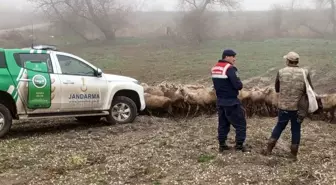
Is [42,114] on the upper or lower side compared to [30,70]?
lower

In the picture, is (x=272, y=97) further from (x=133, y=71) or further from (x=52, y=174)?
(x=133, y=71)

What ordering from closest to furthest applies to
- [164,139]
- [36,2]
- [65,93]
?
[164,139] < [65,93] < [36,2]

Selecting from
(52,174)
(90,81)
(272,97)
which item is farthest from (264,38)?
(52,174)

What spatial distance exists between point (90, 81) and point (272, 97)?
191 inches

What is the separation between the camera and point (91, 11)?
153ft

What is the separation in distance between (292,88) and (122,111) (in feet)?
16.3

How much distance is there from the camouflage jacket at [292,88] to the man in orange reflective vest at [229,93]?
0.72 m

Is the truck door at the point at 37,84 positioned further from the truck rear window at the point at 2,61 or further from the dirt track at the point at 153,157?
the dirt track at the point at 153,157

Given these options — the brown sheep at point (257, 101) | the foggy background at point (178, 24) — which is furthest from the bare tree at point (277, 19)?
the brown sheep at point (257, 101)

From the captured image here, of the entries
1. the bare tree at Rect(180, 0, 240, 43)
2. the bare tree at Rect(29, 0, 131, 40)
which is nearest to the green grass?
the bare tree at Rect(180, 0, 240, 43)

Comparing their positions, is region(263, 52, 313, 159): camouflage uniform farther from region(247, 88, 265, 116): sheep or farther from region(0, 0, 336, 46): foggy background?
region(0, 0, 336, 46): foggy background

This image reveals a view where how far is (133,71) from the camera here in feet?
83.6

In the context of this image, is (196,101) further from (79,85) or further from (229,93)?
(229,93)

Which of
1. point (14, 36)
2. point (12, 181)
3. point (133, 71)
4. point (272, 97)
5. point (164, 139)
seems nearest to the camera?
point (12, 181)
